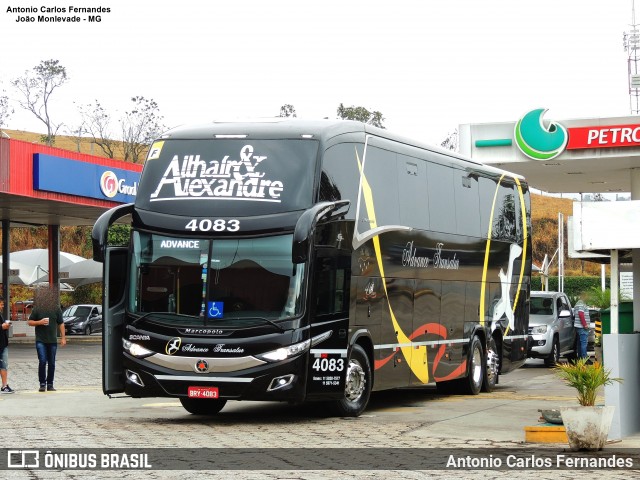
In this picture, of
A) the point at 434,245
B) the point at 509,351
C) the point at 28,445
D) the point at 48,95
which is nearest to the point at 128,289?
the point at 28,445

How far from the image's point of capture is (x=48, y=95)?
3381 inches

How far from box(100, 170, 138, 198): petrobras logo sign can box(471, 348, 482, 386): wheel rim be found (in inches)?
755

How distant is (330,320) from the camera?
52.0 ft

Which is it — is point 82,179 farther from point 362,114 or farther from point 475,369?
point 362,114

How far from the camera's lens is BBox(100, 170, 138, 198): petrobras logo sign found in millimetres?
39156

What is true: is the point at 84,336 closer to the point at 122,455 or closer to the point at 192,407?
the point at 192,407

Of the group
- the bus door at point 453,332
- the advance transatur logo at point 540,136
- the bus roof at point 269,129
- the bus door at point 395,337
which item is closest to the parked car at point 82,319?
the advance transatur logo at point 540,136

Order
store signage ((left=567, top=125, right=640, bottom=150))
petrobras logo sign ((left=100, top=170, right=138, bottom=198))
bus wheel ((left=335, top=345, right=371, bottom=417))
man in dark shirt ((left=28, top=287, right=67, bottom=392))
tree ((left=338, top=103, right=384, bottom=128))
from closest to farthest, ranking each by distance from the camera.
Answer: bus wheel ((left=335, top=345, right=371, bottom=417)) → man in dark shirt ((left=28, top=287, right=67, bottom=392)) → store signage ((left=567, top=125, right=640, bottom=150)) → petrobras logo sign ((left=100, top=170, right=138, bottom=198)) → tree ((left=338, top=103, right=384, bottom=128))

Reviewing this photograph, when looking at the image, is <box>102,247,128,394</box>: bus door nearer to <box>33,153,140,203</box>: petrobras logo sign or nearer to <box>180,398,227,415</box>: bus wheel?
A: <box>180,398,227,415</box>: bus wheel

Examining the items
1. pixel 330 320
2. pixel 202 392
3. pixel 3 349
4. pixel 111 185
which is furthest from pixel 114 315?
pixel 111 185

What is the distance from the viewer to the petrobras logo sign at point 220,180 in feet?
51.1

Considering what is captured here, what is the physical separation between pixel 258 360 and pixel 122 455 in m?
3.50

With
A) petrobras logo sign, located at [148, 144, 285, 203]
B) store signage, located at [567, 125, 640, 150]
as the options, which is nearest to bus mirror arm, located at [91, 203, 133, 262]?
petrobras logo sign, located at [148, 144, 285, 203]

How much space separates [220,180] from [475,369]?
26.2 feet
